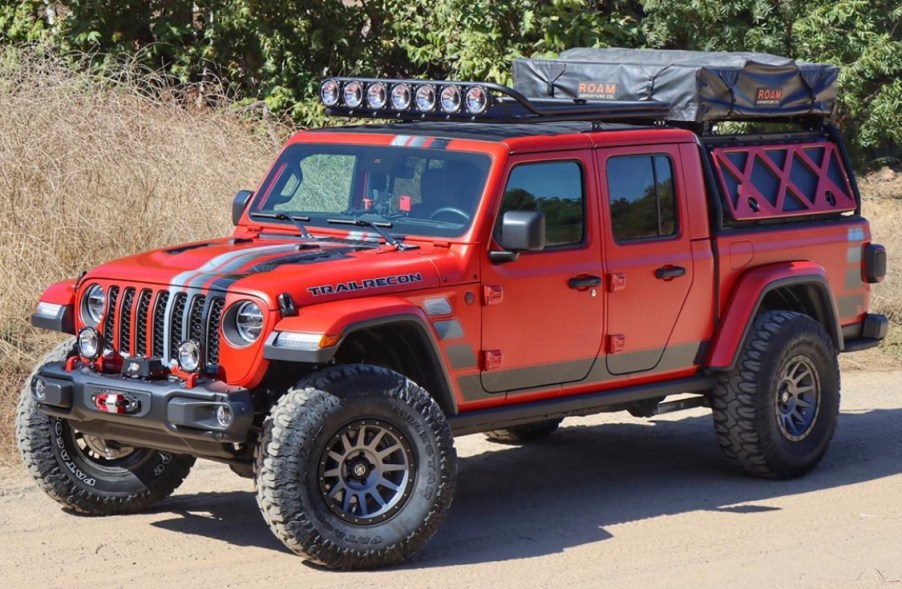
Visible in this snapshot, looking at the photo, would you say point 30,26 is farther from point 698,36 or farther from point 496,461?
point 496,461

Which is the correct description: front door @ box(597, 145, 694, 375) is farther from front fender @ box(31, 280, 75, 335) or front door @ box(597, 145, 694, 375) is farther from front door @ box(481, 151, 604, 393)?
front fender @ box(31, 280, 75, 335)

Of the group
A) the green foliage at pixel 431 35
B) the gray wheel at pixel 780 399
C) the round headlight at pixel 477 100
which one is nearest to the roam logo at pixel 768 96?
the gray wheel at pixel 780 399

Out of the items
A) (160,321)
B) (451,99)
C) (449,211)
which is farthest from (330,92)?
(160,321)

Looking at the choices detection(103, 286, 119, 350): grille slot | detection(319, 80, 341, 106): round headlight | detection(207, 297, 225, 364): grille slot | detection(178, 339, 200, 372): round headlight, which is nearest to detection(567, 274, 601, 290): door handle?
detection(319, 80, 341, 106): round headlight

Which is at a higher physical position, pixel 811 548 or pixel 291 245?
pixel 291 245

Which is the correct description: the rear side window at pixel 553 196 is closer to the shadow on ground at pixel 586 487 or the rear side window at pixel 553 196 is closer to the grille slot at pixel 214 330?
the shadow on ground at pixel 586 487

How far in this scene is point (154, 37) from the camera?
17.8m

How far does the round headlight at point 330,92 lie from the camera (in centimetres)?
760

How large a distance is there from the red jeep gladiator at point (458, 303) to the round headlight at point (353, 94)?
2 centimetres

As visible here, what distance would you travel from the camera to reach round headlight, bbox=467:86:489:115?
7.16 m

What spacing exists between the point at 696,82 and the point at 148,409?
138 inches

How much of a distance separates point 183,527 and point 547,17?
1086cm

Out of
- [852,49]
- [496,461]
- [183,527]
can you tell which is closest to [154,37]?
[852,49]

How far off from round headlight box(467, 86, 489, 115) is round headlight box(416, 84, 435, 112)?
0.66ft
